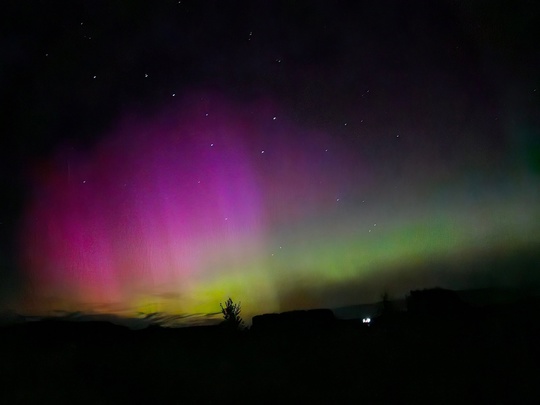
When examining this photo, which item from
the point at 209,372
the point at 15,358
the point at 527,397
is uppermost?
the point at 15,358

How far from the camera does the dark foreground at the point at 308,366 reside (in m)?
10.6

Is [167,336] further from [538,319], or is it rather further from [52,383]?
[538,319]

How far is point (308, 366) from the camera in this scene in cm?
1262

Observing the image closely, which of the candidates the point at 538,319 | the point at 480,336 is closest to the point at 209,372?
the point at 480,336

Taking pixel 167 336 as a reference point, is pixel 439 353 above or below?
below

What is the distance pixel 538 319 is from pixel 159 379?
1008 centimetres

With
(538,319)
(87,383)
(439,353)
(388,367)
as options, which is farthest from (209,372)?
(538,319)

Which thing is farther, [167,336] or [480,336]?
[167,336]

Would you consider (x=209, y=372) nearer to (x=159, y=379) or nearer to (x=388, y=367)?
(x=159, y=379)

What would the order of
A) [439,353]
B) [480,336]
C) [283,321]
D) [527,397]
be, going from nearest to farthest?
[527,397], [439,353], [480,336], [283,321]

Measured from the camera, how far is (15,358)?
12.8m

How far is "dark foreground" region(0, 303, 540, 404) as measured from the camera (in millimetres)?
10633

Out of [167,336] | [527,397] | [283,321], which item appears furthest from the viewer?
[283,321]

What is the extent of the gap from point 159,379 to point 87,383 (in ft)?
5.40
